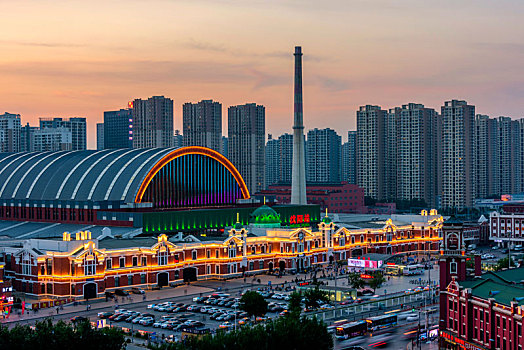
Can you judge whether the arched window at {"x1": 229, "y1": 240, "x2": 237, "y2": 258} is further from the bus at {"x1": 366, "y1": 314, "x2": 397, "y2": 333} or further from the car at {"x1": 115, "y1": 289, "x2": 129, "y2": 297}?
the bus at {"x1": 366, "y1": 314, "x2": 397, "y2": 333}

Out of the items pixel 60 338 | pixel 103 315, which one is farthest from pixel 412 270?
pixel 60 338

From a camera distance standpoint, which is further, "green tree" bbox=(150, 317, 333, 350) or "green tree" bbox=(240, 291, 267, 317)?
"green tree" bbox=(240, 291, 267, 317)

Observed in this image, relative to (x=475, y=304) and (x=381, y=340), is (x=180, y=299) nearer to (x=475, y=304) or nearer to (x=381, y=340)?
(x=381, y=340)

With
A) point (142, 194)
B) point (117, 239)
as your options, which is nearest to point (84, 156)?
point (142, 194)

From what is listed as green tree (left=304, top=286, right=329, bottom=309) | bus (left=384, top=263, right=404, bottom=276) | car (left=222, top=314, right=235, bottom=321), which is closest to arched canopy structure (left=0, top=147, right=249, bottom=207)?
bus (left=384, top=263, right=404, bottom=276)

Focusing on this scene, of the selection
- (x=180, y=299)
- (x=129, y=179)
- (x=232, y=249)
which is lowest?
(x=180, y=299)
